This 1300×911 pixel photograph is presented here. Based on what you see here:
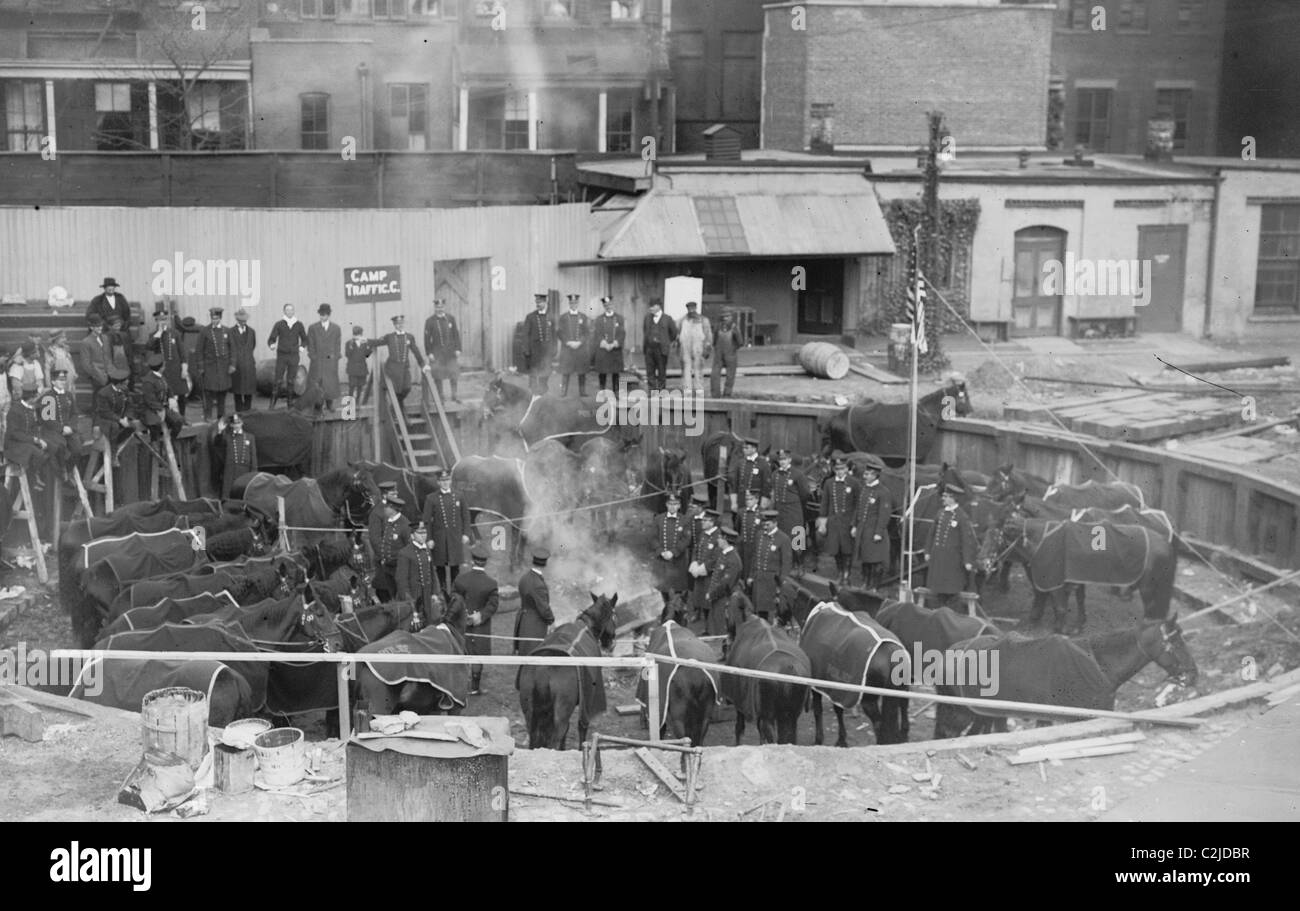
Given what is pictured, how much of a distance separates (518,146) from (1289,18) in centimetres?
2202

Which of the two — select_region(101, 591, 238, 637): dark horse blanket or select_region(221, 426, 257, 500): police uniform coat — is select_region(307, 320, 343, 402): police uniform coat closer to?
select_region(221, 426, 257, 500): police uniform coat

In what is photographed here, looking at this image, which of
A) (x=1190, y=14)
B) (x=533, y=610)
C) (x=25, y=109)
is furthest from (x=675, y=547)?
(x=1190, y=14)

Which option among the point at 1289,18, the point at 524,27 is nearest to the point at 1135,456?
the point at 524,27

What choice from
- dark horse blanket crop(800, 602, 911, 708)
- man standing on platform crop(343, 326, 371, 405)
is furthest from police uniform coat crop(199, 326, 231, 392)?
dark horse blanket crop(800, 602, 911, 708)

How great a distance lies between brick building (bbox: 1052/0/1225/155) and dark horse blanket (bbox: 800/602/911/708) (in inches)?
1289

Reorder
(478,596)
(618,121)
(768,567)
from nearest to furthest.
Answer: (478,596), (768,567), (618,121)

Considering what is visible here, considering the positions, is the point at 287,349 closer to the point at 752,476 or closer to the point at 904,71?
the point at 752,476

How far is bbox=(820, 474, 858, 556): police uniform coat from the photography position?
24594mm

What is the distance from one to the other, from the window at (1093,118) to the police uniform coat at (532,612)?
112 ft

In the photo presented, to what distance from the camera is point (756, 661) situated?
18281 millimetres

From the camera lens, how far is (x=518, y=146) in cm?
4059

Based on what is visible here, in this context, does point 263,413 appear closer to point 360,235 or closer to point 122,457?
point 122,457

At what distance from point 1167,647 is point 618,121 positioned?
25721mm

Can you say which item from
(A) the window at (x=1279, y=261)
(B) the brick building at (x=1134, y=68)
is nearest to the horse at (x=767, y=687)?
(A) the window at (x=1279, y=261)
